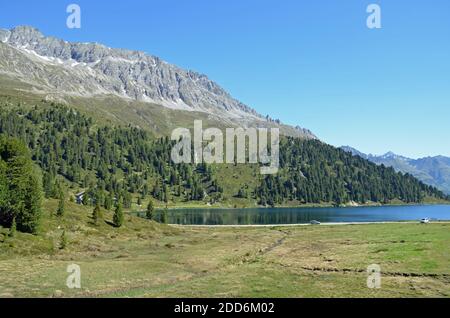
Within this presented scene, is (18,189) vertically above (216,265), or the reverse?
(18,189)

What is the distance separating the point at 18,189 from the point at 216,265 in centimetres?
4214

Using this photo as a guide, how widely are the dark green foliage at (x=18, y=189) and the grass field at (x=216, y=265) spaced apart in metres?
3.90

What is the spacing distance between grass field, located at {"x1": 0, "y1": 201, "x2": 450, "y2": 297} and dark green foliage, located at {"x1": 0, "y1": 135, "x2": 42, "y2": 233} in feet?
12.8

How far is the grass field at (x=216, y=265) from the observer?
4200cm

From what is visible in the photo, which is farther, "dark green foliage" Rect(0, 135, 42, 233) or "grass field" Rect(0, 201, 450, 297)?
"dark green foliage" Rect(0, 135, 42, 233)

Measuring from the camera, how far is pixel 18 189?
77.3 metres

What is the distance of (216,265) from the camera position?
59.5 meters

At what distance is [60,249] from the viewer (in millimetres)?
72250

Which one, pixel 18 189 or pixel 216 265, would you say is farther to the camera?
pixel 18 189

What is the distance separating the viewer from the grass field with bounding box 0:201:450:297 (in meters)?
42.0
